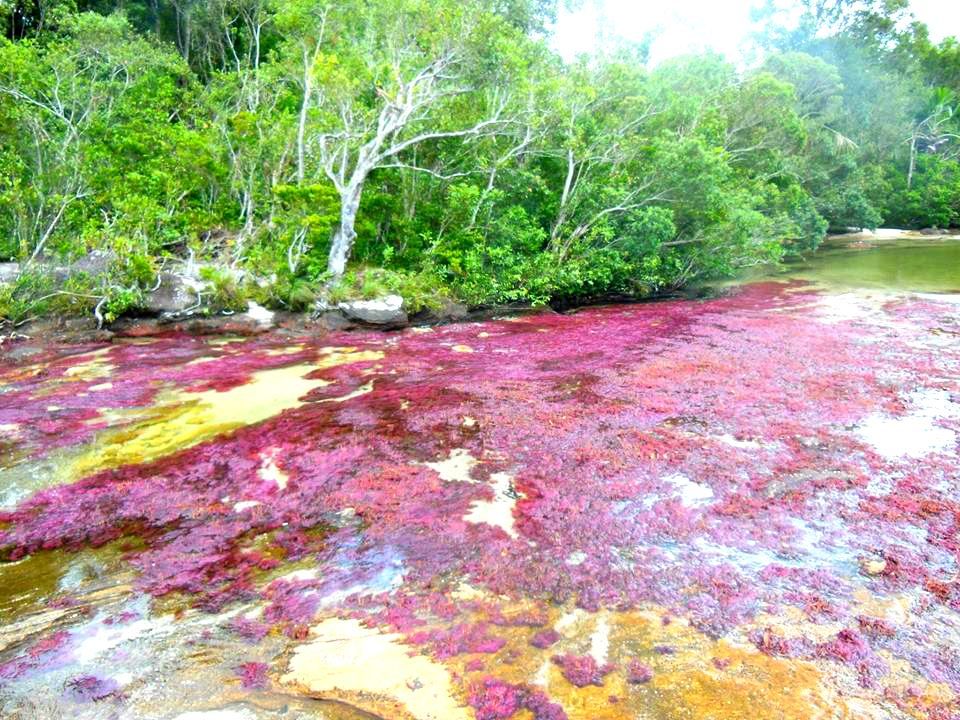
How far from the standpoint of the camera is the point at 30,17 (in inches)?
845

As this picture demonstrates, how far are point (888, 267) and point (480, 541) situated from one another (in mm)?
25283

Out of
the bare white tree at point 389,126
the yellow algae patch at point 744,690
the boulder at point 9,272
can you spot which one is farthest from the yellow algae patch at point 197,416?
the boulder at point 9,272

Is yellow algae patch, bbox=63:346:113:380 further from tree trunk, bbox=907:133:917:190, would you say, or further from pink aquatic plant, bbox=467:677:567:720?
tree trunk, bbox=907:133:917:190

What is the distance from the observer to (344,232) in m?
14.4

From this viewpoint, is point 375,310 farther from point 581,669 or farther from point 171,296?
point 581,669

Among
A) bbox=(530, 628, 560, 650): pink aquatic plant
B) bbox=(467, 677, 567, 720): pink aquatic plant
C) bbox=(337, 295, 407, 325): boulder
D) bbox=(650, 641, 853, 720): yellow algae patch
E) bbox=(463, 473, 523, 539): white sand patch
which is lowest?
bbox=(463, 473, 523, 539): white sand patch

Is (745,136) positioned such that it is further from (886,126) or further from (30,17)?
(30,17)

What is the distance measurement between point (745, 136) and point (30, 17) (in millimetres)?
26655

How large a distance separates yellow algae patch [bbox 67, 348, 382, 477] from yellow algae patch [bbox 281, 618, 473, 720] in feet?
13.2

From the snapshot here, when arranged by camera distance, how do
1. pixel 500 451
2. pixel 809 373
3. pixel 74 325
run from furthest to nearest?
pixel 74 325, pixel 809 373, pixel 500 451

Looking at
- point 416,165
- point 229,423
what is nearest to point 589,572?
point 229,423

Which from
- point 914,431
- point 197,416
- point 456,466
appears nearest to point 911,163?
point 914,431

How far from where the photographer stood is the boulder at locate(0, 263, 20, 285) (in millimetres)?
11789

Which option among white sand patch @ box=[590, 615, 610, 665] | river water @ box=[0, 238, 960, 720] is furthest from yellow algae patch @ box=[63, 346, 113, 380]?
white sand patch @ box=[590, 615, 610, 665]
